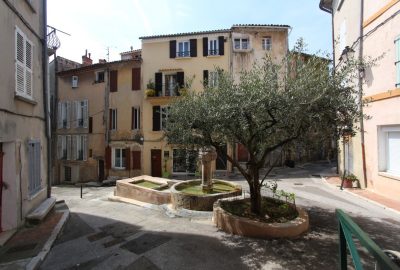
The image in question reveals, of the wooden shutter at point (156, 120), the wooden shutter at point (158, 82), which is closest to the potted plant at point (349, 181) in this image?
the wooden shutter at point (156, 120)

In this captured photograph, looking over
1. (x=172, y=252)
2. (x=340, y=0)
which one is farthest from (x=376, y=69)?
(x=172, y=252)

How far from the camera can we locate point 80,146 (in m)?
27.3

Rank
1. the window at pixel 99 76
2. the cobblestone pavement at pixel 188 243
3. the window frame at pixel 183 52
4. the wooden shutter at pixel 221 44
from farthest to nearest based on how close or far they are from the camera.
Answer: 1. the window at pixel 99 76
2. the window frame at pixel 183 52
3. the wooden shutter at pixel 221 44
4. the cobblestone pavement at pixel 188 243

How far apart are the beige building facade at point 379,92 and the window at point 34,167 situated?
37.4 feet

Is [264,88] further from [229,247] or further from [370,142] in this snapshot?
[370,142]

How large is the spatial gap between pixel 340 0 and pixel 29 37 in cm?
1604

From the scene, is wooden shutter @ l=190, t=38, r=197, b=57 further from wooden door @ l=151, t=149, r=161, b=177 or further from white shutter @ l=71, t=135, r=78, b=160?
white shutter @ l=71, t=135, r=78, b=160

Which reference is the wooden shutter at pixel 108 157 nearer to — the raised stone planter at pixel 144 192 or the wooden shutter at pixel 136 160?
the wooden shutter at pixel 136 160

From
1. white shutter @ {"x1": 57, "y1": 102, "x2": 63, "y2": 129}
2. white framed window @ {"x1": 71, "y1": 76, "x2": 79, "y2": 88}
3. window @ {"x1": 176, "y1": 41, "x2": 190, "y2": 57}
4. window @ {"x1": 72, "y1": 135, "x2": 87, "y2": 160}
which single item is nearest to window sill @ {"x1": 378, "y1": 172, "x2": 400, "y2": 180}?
window @ {"x1": 176, "y1": 41, "x2": 190, "y2": 57}

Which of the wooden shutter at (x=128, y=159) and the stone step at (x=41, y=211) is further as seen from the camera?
the wooden shutter at (x=128, y=159)

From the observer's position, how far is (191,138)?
8148mm

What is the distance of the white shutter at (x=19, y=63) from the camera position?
8.16m

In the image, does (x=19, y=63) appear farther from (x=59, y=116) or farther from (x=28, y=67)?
(x=59, y=116)

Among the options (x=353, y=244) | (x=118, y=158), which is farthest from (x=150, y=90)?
(x=353, y=244)
